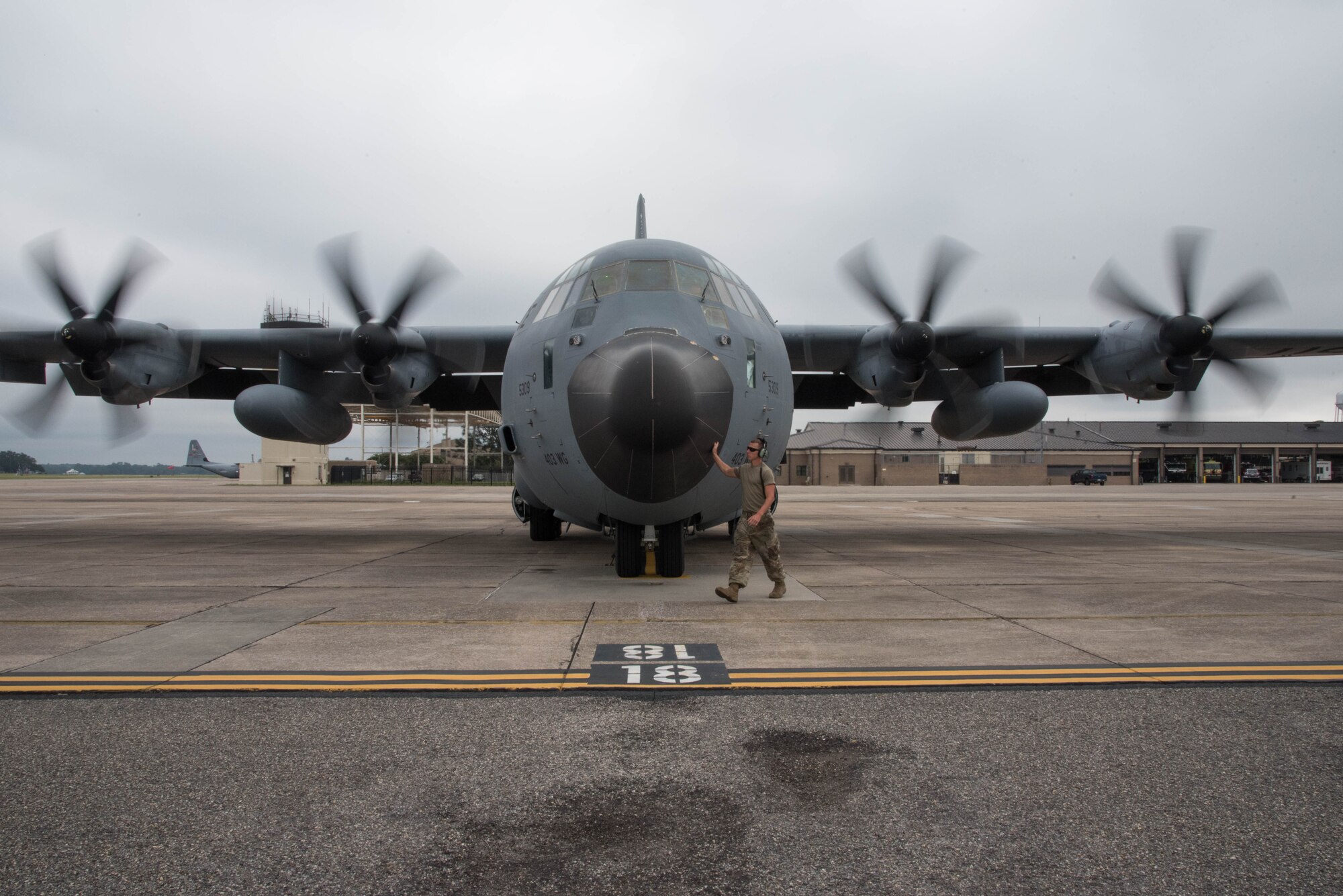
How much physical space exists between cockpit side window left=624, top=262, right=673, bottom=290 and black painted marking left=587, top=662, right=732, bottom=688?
14.8 ft

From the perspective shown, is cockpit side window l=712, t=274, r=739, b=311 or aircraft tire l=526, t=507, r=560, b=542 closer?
cockpit side window l=712, t=274, r=739, b=311

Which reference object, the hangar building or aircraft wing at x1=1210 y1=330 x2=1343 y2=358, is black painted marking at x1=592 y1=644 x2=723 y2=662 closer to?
aircraft wing at x1=1210 y1=330 x2=1343 y2=358

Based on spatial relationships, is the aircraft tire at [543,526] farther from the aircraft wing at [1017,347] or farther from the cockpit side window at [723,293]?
the cockpit side window at [723,293]

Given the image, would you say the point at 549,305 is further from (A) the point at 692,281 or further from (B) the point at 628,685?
(B) the point at 628,685

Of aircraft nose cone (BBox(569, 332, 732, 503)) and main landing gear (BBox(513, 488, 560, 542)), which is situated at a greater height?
aircraft nose cone (BBox(569, 332, 732, 503))

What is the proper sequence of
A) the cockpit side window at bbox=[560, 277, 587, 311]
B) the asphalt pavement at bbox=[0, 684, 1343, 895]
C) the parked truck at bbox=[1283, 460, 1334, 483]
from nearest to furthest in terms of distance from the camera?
the asphalt pavement at bbox=[0, 684, 1343, 895], the cockpit side window at bbox=[560, 277, 587, 311], the parked truck at bbox=[1283, 460, 1334, 483]

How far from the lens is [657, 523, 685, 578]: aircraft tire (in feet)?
29.5

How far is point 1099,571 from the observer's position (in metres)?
10.2

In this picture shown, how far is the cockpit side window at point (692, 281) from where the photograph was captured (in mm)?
8555

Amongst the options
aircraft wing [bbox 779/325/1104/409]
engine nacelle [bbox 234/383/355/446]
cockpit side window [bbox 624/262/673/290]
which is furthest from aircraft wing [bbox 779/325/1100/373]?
engine nacelle [bbox 234/383/355/446]

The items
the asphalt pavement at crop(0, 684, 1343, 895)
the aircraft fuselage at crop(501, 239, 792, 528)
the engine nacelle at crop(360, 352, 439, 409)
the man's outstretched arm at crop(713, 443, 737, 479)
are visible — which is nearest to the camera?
the asphalt pavement at crop(0, 684, 1343, 895)

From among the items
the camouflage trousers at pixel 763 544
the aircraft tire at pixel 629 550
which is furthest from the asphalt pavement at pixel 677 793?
the aircraft tire at pixel 629 550

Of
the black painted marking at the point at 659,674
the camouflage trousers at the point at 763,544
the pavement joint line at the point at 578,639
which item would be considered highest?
the camouflage trousers at the point at 763,544

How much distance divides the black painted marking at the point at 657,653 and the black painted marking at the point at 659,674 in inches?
3.7
